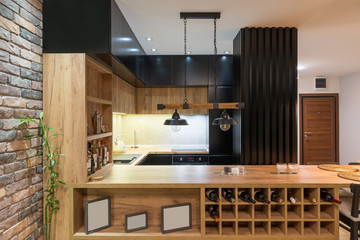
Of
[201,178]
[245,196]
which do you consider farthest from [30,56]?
[245,196]

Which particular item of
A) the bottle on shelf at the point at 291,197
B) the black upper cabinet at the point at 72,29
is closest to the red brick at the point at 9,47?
the black upper cabinet at the point at 72,29

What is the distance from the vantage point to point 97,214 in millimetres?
1961

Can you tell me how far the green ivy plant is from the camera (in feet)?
Result: 6.04

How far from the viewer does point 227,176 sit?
6.89 feet

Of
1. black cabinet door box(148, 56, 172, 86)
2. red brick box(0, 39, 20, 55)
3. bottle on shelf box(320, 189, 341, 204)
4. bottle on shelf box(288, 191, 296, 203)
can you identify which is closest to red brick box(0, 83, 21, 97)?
red brick box(0, 39, 20, 55)

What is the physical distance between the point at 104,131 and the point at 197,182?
1.22 m

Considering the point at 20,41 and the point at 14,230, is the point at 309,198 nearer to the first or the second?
the point at 14,230

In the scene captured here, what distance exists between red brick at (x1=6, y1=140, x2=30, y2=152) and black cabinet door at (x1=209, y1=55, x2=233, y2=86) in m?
3.22

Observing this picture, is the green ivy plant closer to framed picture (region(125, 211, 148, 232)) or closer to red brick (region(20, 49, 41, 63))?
red brick (region(20, 49, 41, 63))

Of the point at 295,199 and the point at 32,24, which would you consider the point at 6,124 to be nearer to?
the point at 32,24

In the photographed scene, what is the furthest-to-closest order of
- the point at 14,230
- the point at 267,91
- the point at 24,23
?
the point at 267,91 → the point at 24,23 → the point at 14,230

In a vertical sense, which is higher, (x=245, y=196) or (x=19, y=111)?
(x=19, y=111)

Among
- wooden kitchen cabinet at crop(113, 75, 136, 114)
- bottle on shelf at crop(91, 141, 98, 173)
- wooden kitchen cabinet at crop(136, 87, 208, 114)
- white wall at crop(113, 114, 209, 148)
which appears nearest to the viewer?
bottle on shelf at crop(91, 141, 98, 173)

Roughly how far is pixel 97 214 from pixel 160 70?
293 centimetres
